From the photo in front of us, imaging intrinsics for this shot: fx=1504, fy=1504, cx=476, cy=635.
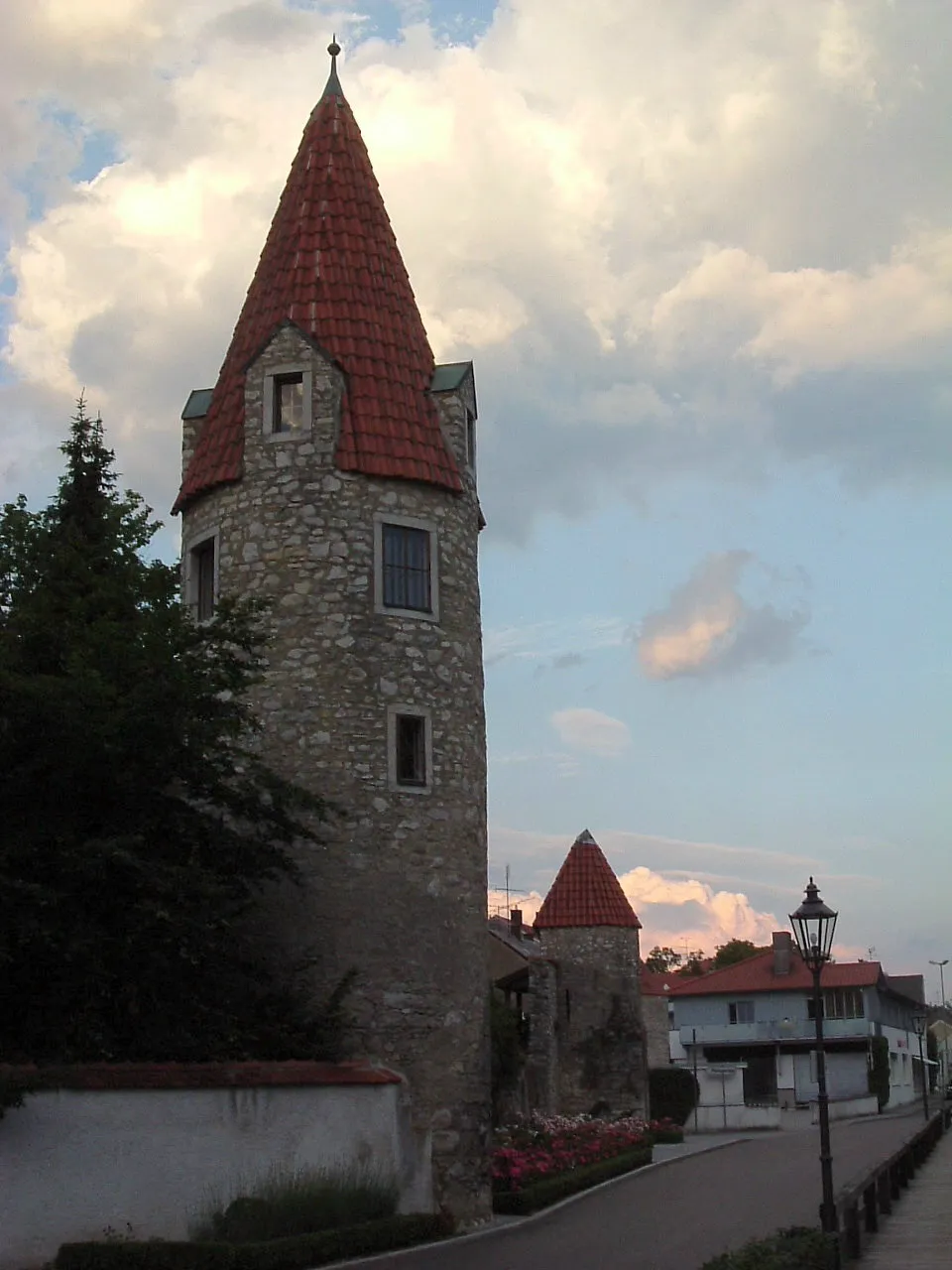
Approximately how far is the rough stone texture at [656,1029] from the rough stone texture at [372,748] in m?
50.3

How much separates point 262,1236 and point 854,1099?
2191 inches

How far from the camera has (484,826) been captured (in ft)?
69.6

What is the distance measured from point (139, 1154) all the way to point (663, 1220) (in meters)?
8.60

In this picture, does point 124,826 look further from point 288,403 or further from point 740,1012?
point 740,1012

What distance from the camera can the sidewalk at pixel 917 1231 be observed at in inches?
563

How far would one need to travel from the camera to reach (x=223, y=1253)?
13945mm

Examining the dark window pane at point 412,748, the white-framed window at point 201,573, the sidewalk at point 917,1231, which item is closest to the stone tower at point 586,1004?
the sidewalk at point 917,1231

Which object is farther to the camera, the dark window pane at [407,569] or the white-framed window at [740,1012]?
the white-framed window at [740,1012]

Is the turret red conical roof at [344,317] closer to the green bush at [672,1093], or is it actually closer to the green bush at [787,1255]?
the green bush at [787,1255]

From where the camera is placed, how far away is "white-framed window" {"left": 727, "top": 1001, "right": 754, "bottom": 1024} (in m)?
71.6

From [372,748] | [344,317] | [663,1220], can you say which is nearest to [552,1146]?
[663,1220]

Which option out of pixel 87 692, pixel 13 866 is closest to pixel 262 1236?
pixel 13 866

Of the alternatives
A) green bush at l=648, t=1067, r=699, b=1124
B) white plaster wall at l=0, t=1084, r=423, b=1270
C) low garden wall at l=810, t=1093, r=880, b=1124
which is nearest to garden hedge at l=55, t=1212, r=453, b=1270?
white plaster wall at l=0, t=1084, r=423, b=1270

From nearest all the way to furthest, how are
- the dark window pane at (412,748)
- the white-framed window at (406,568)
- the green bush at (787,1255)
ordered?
1. the green bush at (787,1255)
2. the dark window pane at (412,748)
3. the white-framed window at (406,568)
